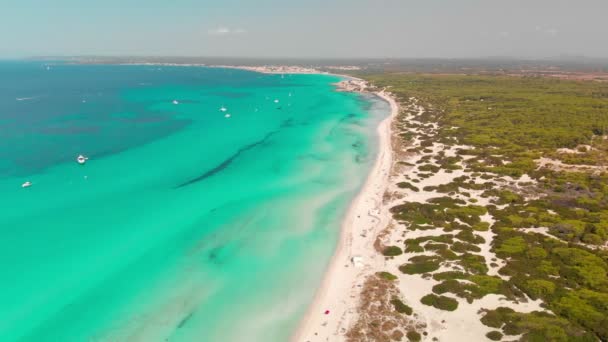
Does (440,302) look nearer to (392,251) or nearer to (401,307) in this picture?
(401,307)

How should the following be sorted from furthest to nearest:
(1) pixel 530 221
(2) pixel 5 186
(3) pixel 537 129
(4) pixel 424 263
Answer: (3) pixel 537 129 → (2) pixel 5 186 → (1) pixel 530 221 → (4) pixel 424 263

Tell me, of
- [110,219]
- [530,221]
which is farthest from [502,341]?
[110,219]

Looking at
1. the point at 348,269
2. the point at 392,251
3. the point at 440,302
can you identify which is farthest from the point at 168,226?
the point at 440,302

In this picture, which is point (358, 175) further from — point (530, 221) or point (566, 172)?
point (566, 172)

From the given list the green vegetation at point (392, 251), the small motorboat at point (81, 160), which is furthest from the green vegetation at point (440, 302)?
the small motorboat at point (81, 160)

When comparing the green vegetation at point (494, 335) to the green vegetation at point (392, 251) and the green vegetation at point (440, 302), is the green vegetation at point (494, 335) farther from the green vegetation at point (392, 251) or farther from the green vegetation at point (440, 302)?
the green vegetation at point (392, 251)

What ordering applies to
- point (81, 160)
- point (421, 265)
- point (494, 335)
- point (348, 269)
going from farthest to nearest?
point (81, 160) < point (348, 269) < point (421, 265) < point (494, 335)
